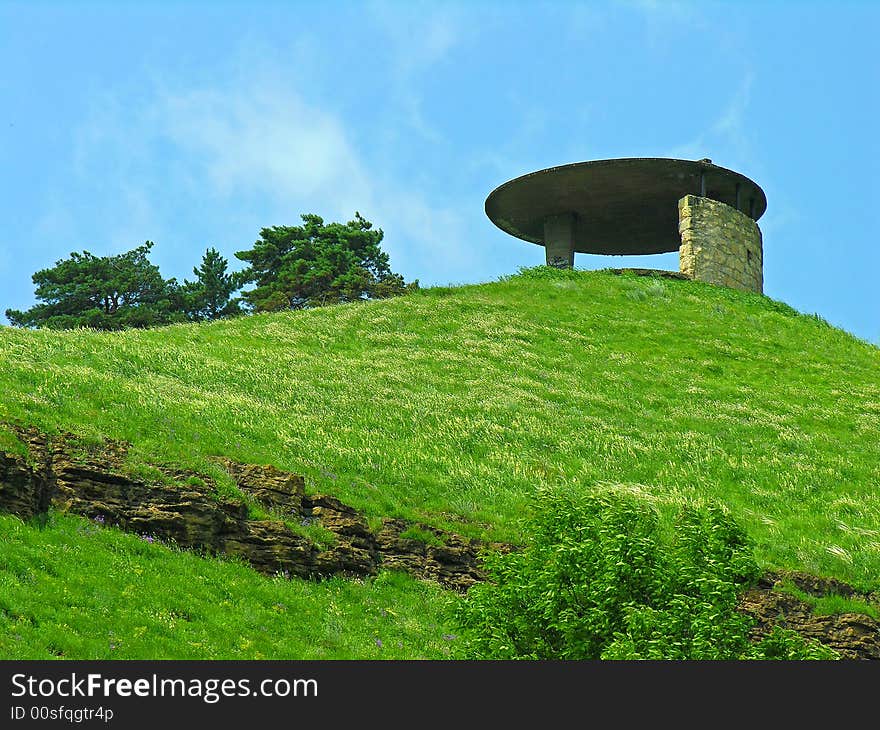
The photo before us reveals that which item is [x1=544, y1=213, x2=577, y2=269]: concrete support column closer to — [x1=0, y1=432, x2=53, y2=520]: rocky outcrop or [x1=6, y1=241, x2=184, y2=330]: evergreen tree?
[x1=6, y1=241, x2=184, y2=330]: evergreen tree

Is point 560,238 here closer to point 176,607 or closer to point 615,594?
point 176,607

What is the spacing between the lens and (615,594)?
44.1ft

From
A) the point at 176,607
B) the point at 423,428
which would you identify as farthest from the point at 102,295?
the point at 176,607

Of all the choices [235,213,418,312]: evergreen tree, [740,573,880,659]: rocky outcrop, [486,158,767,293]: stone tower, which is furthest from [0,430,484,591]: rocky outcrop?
[235,213,418,312]: evergreen tree

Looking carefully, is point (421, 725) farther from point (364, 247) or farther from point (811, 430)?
point (364, 247)

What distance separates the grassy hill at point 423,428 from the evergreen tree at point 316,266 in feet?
87.0

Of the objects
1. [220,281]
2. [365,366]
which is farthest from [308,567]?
[220,281]

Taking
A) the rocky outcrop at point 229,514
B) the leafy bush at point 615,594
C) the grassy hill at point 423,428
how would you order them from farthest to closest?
the rocky outcrop at point 229,514
the grassy hill at point 423,428
the leafy bush at point 615,594

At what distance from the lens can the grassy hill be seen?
16.0m

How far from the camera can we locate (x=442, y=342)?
4038 cm

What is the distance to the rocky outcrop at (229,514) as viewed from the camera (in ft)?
59.5

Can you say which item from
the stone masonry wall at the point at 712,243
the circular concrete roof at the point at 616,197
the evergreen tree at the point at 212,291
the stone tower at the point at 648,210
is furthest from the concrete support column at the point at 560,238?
the evergreen tree at the point at 212,291

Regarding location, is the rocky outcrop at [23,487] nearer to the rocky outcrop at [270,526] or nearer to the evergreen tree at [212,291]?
the rocky outcrop at [270,526]

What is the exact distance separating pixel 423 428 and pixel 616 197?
99.3 ft
